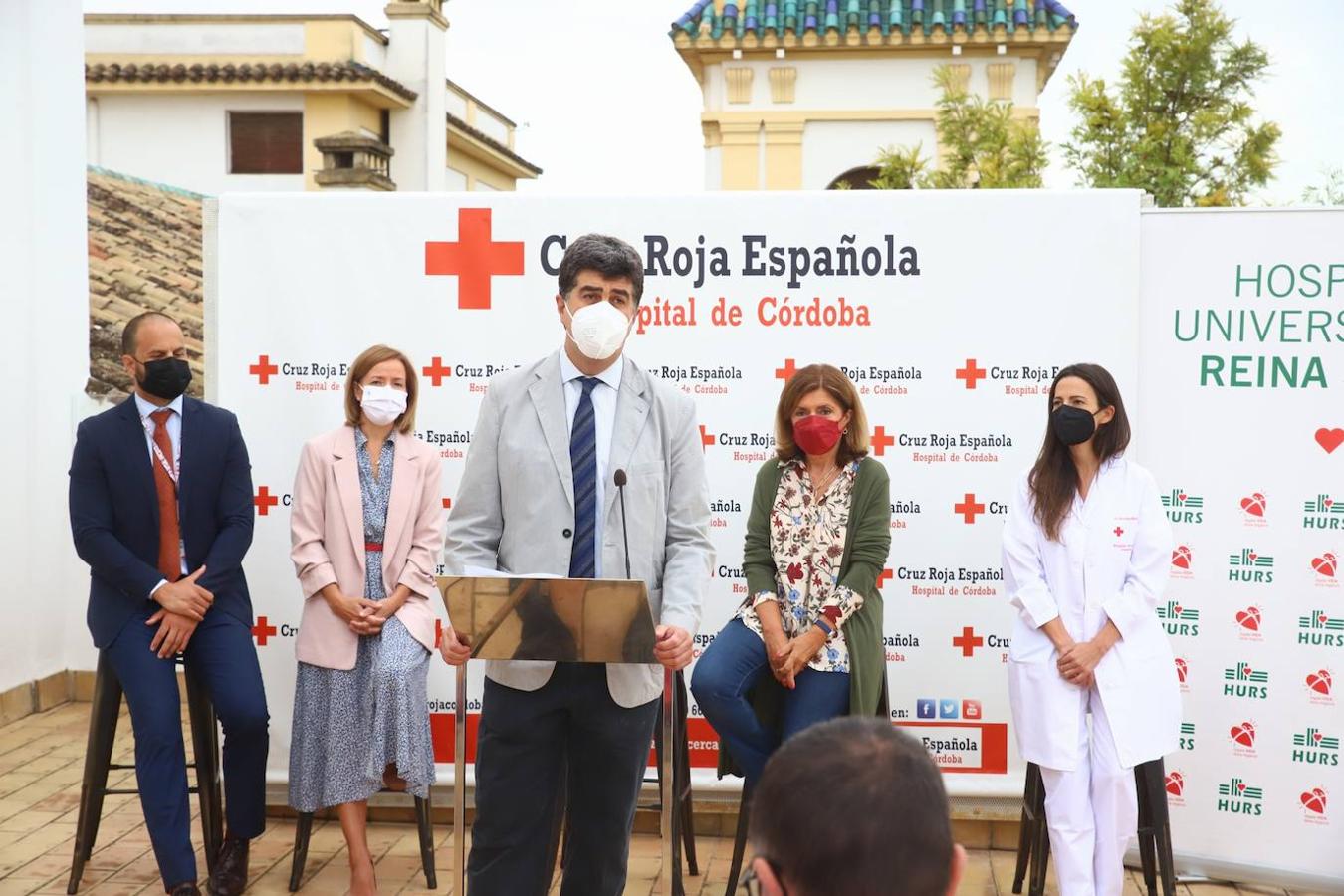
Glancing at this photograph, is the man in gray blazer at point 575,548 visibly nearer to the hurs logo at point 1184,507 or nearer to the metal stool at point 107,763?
the metal stool at point 107,763

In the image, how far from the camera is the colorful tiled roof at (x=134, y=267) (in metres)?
8.01

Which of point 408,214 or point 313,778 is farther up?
point 408,214

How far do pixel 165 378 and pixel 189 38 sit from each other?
23.1 metres

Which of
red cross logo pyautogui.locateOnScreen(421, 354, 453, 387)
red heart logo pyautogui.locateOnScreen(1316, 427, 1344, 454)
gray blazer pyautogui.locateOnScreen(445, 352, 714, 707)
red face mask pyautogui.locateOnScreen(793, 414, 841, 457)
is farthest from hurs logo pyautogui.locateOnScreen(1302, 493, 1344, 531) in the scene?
red cross logo pyautogui.locateOnScreen(421, 354, 453, 387)

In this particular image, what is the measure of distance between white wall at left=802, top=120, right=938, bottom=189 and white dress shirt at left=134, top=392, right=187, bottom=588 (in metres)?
15.9

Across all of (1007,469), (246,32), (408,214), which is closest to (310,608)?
(408,214)

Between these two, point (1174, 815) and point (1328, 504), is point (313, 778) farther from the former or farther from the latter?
point (1328, 504)

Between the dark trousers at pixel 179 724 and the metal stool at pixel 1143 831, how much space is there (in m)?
2.54

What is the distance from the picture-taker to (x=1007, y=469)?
4988 millimetres

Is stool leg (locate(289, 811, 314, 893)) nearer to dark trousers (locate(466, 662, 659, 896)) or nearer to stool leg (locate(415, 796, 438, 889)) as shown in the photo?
stool leg (locate(415, 796, 438, 889))

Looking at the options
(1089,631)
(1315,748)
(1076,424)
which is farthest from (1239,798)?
(1076,424)

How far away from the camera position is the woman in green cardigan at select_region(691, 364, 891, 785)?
4.32 meters

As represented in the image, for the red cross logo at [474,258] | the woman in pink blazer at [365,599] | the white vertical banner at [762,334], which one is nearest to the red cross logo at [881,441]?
the white vertical banner at [762,334]

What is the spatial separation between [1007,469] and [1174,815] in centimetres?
134
